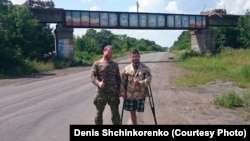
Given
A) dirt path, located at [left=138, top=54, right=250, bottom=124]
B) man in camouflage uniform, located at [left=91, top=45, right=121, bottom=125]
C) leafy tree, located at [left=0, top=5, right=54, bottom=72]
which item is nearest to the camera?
man in camouflage uniform, located at [left=91, top=45, right=121, bottom=125]

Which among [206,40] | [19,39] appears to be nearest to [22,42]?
[19,39]

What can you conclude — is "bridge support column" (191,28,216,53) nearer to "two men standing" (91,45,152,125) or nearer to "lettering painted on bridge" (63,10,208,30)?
"lettering painted on bridge" (63,10,208,30)

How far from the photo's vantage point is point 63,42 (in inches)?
1935

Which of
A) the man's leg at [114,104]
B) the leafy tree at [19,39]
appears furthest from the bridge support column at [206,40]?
the man's leg at [114,104]

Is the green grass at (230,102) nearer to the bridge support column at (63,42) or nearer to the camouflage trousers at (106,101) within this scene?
the camouflage trousers at (106,101)

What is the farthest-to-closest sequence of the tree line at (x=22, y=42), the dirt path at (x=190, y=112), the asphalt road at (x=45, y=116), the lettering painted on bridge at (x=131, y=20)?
1. the lettering painted on bridge at (x=131, y=20)
2. the tree line at (x=22, y=42)
3. the dirt path at (x=190, y=112)
4. the asphalt road at (x=45, y=116)

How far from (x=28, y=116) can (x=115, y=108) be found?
437cm

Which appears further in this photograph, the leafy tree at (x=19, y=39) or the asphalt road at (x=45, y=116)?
the leafy tree at (x=19, y=39)

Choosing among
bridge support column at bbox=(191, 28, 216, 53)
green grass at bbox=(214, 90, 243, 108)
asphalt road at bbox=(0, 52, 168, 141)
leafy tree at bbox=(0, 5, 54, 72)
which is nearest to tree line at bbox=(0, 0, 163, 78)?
leafy tree at bbox=(0, 5, 54, 72)

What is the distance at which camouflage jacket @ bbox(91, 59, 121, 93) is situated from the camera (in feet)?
26.9

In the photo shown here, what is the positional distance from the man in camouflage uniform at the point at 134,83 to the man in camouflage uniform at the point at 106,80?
0.17 m

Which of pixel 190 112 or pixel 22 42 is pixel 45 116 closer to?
pixel 190 112

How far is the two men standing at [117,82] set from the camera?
323 inches

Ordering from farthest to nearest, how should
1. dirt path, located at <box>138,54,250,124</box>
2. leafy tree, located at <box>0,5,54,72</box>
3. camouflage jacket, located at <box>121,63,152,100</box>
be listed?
leafy tree, located at <box>0,5,54,72</box>, dirt path, located at <box>138,54,250,124</box>, camouflage jacket, located at <box>121,63,152,100</box>
